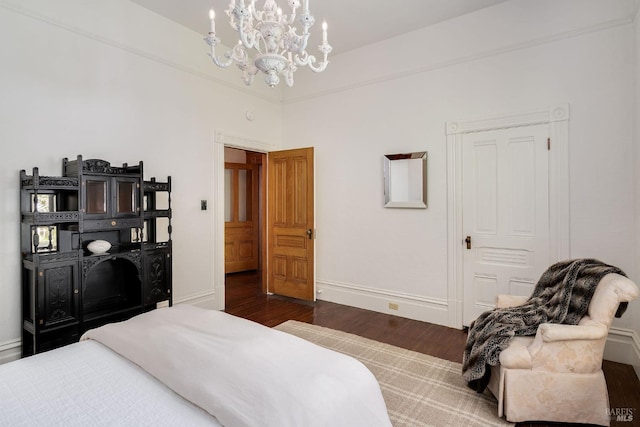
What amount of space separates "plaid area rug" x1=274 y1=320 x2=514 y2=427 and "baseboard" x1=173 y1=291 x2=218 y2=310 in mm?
1503

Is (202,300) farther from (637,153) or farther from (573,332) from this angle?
(637,153)

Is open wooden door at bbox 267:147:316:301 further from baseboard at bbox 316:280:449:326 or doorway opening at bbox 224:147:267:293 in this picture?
doorway opening at bbox 224:147:267:293

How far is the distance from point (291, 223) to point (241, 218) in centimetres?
254

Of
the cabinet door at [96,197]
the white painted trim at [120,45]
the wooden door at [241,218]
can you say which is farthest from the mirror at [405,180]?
the wooden door at [241,218]

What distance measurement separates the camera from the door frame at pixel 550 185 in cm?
309

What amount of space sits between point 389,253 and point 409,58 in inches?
92.0

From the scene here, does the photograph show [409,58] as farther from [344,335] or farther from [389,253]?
[344,335]

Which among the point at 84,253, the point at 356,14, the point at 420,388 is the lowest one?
the point at 420,388

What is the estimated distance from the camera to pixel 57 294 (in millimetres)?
2580

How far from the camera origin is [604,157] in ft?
9.59

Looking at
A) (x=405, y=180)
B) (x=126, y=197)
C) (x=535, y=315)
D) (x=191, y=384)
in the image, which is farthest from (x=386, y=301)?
(x=191, y=384)

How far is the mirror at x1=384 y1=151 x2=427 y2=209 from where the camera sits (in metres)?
3.89

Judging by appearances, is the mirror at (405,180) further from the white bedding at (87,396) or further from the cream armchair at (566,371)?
the white bedding at (87,396)

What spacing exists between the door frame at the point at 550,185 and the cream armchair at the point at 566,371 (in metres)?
1.13
